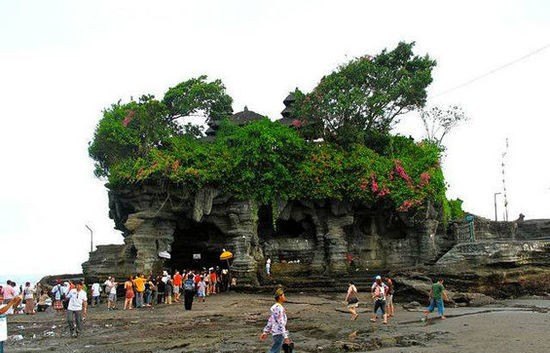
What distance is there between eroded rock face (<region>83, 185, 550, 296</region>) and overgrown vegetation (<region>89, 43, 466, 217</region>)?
55.1 inches

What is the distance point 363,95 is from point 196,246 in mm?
16344

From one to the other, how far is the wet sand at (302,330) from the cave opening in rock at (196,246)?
13.4m

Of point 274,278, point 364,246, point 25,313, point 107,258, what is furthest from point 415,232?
point 25,313

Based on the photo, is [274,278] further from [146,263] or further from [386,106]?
[386,106]

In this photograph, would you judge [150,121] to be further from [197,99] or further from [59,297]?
[59,297]

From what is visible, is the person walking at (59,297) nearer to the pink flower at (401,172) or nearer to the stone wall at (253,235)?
the stone wall at (253,235)

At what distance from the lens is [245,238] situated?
3472 centimetres

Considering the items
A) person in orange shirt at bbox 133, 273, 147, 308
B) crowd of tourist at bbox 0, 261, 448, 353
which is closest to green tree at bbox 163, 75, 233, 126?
crowd of tourist at bbox 0, 261, 448, 353

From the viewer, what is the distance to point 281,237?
132 feet

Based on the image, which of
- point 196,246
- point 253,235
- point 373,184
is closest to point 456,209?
point 373,184

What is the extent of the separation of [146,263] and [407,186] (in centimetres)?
1736

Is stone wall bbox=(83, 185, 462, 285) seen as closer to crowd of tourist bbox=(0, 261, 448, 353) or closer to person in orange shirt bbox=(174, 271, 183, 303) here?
crowd of tourist bbox=(0, 261, 448, 353)

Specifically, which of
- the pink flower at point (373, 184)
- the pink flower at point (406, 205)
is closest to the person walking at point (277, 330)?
Answer: the pink flower at point (373, 184)

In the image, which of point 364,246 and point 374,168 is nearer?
point 374,168
